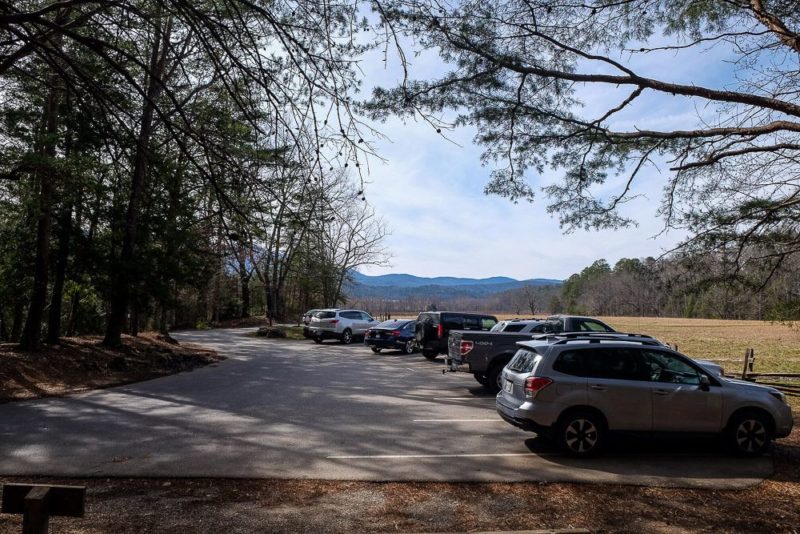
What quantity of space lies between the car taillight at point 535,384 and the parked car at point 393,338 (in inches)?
694

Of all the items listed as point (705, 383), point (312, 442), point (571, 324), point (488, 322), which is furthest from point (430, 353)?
point (705, 383)

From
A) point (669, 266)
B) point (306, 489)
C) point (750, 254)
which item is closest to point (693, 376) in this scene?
point (669, 266)

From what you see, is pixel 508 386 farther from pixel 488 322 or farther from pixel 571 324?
pixel 488 322

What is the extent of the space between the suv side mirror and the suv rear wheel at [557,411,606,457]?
5.22ft

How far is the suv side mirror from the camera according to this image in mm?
7961

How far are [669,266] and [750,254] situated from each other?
145 cm

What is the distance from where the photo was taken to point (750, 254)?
1046cm

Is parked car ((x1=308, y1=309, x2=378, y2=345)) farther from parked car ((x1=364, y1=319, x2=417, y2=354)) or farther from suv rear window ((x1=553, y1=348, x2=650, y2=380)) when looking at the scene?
suv rear window ((x1=553, y1=348, x2=650, y2=380))

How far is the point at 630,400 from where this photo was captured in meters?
7.87

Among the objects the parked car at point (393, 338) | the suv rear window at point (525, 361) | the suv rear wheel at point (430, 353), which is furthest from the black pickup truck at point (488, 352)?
the parked car at point (393, 338)

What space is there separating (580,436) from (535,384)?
914mm

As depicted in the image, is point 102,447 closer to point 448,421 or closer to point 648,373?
point 448,421

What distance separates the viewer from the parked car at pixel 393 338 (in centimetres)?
2570

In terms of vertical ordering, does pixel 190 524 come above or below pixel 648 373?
below
